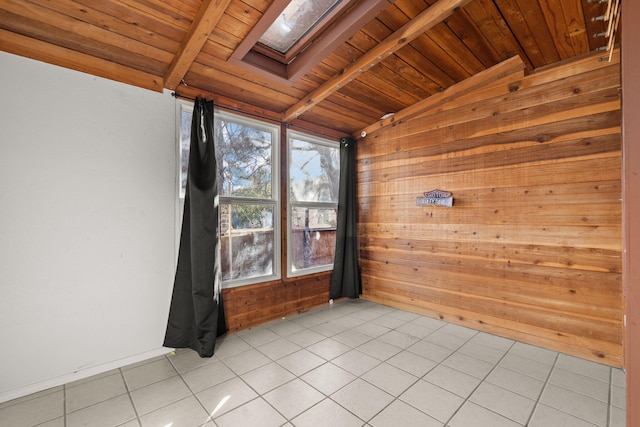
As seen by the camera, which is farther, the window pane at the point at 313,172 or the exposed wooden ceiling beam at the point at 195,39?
the window pane at the point at 313,172

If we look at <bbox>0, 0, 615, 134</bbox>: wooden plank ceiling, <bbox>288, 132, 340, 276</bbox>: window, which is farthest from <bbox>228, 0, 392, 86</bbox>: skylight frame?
<bbox>288, 132, 340, 276</bbox>: window

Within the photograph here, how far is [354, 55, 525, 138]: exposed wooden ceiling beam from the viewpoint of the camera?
2734mm

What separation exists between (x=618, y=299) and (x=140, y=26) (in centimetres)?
415

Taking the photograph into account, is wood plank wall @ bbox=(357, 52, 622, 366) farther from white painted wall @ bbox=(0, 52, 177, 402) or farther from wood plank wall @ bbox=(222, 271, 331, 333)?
white painted wall @ bbox=(0, 52, 177, 402)

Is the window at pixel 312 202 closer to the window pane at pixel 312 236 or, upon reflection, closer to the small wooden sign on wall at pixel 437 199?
the window pane at pixel 312 236

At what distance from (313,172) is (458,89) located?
6.43 ft

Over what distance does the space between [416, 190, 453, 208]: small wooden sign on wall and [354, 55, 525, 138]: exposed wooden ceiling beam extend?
1.03 metres

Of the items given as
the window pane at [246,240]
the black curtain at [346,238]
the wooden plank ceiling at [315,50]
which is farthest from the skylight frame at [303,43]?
the black curtain at [346,238]

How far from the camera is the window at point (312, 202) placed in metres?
3.59

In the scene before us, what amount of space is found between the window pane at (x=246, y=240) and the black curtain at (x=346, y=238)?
1.01 meters

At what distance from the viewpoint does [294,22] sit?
2074 millimetres

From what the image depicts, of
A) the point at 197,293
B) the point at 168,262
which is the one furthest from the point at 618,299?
the point at 168,262

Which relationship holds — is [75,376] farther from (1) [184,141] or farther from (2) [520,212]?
(2) [520,212]

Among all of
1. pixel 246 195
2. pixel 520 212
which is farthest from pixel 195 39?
pixel 520 212
